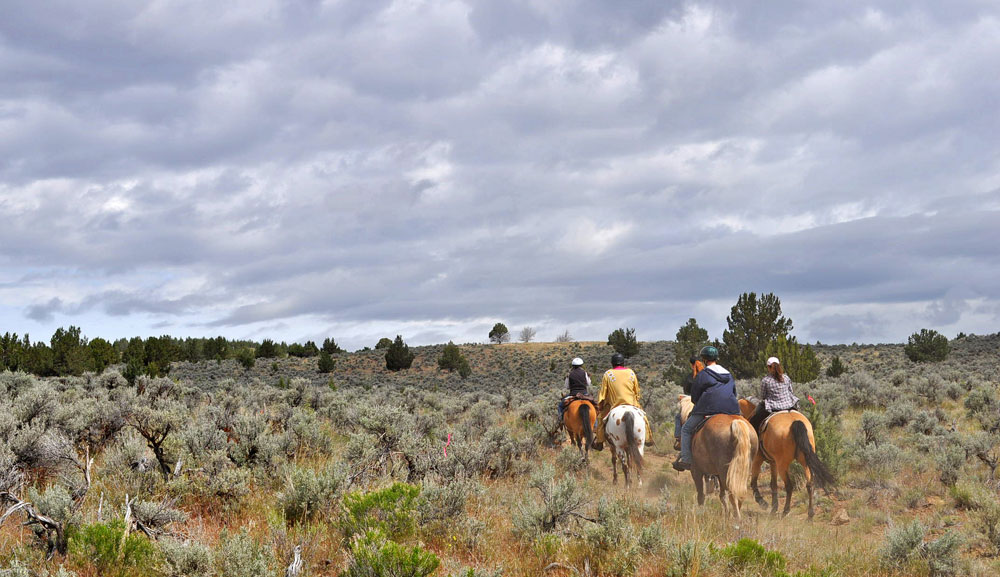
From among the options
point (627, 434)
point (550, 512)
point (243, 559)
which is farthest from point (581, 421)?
point (243, 559)

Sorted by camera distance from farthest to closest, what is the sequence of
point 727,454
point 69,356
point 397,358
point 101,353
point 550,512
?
point 397,358
point 101,353
point 69,356
point 727,454
point 550,512

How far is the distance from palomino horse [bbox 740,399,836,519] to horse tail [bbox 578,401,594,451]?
11.4 ft

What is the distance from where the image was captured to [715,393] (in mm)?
9648

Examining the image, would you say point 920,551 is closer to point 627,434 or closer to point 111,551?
point 627,434

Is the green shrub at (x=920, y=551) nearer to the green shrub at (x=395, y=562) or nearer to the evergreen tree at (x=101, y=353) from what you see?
the green shrub at (x=395, y=562)

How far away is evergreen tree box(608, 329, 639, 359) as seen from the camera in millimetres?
54781

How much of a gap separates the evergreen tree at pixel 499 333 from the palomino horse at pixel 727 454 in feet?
251

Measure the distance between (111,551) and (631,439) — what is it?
8.65 m

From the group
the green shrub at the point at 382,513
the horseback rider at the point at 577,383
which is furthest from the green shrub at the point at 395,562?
the horseback rider at the point at 577,383

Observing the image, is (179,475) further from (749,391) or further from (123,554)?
(749,391)

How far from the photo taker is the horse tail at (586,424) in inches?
510

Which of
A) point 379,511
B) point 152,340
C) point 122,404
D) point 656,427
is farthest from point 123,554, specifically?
point 152,340

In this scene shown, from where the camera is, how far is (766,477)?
13.7 meters

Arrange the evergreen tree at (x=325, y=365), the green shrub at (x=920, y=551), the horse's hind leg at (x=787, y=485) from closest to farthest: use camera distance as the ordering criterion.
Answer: the green shrub at (x=920, y=551)
the horse's hind leg at (x=787, y=485)
the evergreen tree at (x=325, y=365)
